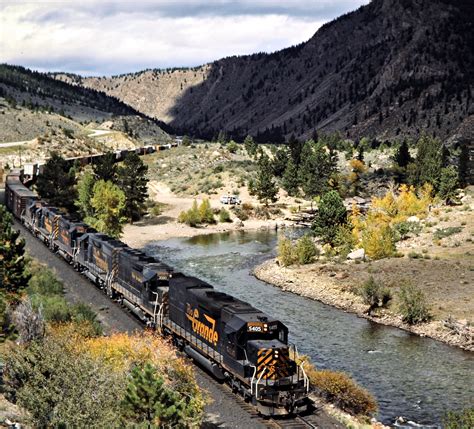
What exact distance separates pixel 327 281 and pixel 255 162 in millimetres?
96793

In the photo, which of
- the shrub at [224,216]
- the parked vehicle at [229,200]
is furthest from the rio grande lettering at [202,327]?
the parked vehicle at [229,200]

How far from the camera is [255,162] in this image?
158375mm

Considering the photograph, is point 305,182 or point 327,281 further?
point 305,182

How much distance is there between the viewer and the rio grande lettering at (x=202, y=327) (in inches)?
1250

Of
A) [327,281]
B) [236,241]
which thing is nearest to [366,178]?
[236,241]

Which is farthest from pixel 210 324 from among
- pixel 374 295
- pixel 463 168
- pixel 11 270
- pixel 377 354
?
pixel 463 168

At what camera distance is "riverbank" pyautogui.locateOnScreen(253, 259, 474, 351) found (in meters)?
49.2

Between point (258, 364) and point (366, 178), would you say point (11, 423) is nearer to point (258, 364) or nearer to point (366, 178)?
point (258, 364)

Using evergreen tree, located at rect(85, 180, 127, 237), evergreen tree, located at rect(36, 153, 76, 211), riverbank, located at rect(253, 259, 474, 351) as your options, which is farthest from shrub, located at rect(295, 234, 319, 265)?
evergreen tree, located at rect(36, 153, 76, 211)

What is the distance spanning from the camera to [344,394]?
104ft

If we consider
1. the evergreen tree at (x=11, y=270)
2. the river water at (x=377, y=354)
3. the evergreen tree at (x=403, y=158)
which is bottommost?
the river water at (x=377, y=354)

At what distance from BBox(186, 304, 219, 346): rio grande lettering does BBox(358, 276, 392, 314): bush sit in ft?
82.4

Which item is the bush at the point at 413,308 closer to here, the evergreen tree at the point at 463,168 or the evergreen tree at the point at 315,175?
the evergreen tree at the point at 315,175

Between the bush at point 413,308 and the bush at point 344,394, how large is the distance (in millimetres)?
20083
